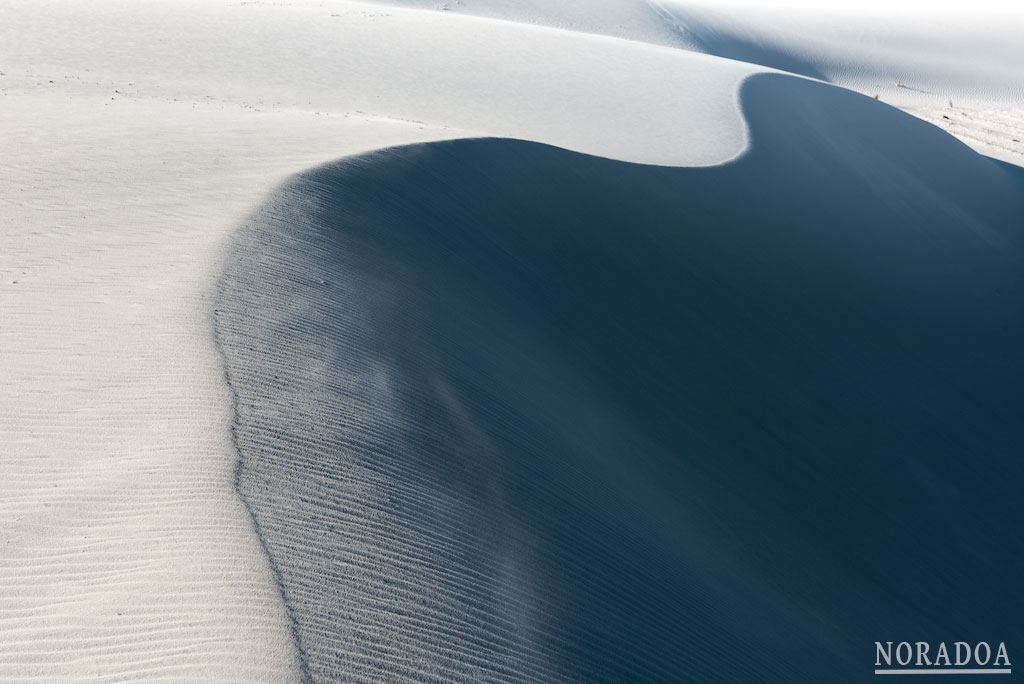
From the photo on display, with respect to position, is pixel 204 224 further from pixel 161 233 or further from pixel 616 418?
pixel 616 418

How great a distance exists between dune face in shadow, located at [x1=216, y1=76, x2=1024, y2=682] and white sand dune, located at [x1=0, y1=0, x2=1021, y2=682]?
76mm

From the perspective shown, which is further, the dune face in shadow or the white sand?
the dune face in shadow

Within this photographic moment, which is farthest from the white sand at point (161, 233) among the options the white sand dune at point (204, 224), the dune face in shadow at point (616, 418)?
the dune face in shadow at point (616, 418)

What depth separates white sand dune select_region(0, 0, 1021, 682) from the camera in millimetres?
4137

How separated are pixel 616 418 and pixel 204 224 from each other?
3.65 metres

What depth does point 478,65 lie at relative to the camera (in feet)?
61.1

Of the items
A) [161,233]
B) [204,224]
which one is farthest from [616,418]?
[161,233]

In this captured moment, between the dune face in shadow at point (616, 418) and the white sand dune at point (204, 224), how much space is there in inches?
3.0

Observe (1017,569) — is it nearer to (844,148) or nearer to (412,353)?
(412,353)

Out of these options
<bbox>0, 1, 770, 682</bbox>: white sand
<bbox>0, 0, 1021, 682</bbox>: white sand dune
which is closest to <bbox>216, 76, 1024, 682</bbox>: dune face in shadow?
<bbox>0, 0, 1021, 682</bbox>: white sand dune

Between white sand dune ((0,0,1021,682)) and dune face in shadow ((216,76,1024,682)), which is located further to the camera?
dune face in shadow ((216,76,1024,682))

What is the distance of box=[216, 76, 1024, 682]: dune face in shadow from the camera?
16.1 ft

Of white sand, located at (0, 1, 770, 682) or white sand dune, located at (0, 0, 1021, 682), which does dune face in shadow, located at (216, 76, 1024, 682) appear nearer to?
white sand dune, located at (0, 0, 1021, 682)

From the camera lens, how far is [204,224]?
8.33 m
